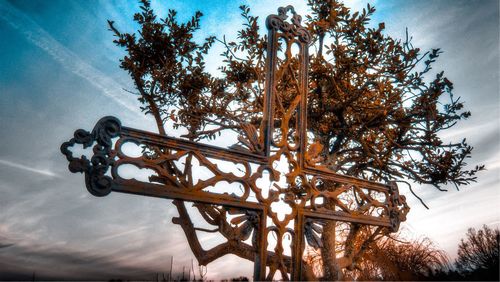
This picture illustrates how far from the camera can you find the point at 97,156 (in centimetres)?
291

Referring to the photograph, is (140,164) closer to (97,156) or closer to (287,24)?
(97,156)

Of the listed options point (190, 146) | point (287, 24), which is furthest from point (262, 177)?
point (287, 24)

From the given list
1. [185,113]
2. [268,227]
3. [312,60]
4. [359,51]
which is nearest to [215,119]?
[185,113]

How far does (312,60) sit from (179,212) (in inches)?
134

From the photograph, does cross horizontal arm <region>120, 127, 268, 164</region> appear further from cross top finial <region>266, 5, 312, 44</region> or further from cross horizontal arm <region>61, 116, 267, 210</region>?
cross top finial <region>266, 5, 312, 44</region>

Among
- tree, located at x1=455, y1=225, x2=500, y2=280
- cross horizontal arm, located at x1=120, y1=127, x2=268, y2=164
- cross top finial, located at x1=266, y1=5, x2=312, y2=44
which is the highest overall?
cross top finial, located at x1=266, y1=5, x2=312, y2=44

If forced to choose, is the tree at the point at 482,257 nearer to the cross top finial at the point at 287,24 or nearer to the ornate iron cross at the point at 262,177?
the ornate iron cross at the point at 262,177

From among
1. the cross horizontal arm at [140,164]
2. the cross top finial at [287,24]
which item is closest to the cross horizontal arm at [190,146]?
the cross horizontal arm at [140,164]

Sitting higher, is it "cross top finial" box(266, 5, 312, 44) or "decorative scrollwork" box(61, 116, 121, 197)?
"cross top finial" box(266, 5, 312, 44)

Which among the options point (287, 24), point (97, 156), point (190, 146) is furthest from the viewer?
point (287, 24)

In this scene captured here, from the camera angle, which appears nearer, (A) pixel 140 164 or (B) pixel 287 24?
(A) pixel 140 164

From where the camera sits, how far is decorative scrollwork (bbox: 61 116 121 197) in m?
2.83

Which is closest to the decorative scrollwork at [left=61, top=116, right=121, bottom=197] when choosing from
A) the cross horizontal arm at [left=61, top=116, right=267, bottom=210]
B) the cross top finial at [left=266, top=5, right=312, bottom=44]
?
the cross horizontal arm at [left=61, top=116, right=267, bottom=210]

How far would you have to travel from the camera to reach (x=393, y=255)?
44.8 ft
